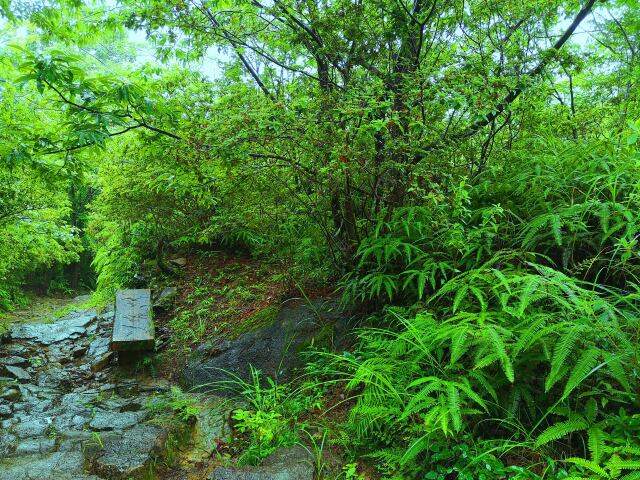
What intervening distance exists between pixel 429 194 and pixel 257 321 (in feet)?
9.53

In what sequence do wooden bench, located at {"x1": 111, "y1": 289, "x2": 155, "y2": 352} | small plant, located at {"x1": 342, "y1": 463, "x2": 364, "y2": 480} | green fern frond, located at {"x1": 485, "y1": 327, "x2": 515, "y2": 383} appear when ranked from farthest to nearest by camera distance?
1. wooden bench, located at {"x1": 111, "y1": 289, "x2": 155, "y2": 352}
2. small plant, located at {"x1": 342, "y1": 463, "x2": 364, "y2": 480}
3. green fern frond, located at {"x1": 485, "y1": 327, "x2": 515, "y2": 383}

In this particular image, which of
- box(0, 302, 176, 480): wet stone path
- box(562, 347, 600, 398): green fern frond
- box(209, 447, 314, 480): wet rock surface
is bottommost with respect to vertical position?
box(0, 302, 176, 480): wet stone path

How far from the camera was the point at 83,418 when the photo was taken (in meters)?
4.37

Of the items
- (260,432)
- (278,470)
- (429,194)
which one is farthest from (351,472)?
(429,194)

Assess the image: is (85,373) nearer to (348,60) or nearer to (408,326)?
(408,326)

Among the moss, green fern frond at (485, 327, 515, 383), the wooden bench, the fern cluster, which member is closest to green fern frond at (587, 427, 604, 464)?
the fern cluster

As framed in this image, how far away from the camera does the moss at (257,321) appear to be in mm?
5297

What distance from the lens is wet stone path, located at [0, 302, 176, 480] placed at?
3.20m

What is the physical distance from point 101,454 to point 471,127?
14.5ft

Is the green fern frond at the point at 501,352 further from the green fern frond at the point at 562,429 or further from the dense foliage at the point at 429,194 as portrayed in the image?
the green fern frond at the point at 562,429

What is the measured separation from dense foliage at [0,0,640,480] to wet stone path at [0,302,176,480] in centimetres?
100

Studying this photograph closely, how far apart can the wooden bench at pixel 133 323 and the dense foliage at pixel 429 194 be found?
1.97m

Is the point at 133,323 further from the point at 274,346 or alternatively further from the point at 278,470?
the point at 278,470

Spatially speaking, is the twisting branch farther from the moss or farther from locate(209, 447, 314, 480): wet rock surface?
locate(209, 447, 314, 480): wet rock surface
